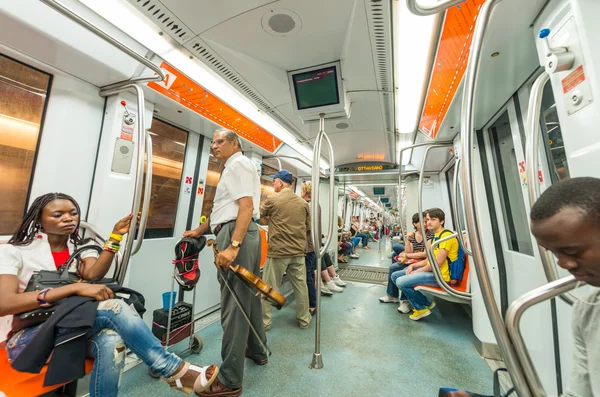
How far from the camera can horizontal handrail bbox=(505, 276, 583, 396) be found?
62 centimetres

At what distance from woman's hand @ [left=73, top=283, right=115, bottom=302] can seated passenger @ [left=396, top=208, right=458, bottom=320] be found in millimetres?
3018

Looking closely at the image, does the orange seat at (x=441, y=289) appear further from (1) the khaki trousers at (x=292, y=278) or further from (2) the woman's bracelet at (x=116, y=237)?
(2) the woman's bracelet at (x=116, y=237)

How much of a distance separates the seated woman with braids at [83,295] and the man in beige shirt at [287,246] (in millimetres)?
1342

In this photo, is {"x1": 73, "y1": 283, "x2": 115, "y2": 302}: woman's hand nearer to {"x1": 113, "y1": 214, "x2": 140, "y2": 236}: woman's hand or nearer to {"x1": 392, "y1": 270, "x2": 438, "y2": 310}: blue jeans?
{"x1": 113, "y1": 214, "x2": 140, "y2": 236}: woman's hand

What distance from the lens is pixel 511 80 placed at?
63.0 inches

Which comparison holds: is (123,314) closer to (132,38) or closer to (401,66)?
(132,38)

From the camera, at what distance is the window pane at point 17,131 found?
162cm

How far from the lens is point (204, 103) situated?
94.5 inches

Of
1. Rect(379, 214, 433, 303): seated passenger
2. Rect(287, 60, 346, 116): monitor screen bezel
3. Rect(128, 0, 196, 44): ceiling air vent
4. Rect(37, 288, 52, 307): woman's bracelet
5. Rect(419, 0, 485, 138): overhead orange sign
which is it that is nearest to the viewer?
Rect(37, 288, 52, 307): woman's bracelet

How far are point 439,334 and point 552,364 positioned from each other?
1265mm

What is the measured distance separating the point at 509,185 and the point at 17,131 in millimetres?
3957

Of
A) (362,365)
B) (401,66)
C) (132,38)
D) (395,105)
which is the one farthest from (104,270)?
(395,105)

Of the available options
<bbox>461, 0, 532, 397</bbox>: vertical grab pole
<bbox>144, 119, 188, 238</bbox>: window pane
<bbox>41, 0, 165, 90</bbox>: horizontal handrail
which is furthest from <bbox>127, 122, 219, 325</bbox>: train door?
<bbox>461, 0, 532, 397</bbox>: vertical grab pole

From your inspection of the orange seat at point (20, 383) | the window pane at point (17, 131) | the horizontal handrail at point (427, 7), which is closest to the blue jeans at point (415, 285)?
the horizontal handrail at point (427, 7)
